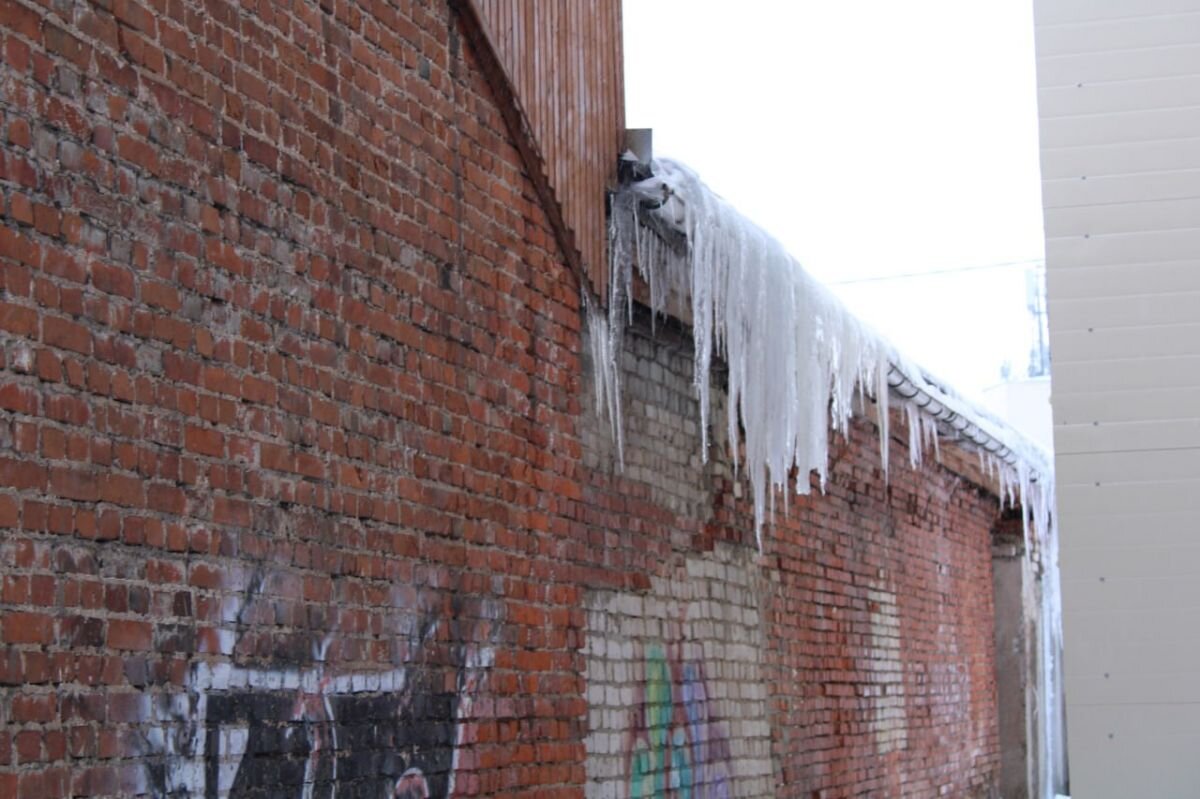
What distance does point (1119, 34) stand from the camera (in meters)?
6.38

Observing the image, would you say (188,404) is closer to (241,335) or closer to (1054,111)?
(241,335)

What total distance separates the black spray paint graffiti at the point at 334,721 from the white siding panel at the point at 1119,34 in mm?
3190

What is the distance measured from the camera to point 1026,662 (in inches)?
651

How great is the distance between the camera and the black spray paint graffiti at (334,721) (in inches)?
142

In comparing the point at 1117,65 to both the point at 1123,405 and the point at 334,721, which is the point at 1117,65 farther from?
the point at 334,721

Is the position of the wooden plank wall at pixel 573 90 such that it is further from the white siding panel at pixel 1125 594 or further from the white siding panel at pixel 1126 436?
the white siding panel at pixel 1125 594

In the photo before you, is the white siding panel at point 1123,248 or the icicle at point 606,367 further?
the icicle at point 606,367

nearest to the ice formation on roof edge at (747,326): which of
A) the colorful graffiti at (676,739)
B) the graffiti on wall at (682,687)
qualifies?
the graffiti on wall at (682,687)

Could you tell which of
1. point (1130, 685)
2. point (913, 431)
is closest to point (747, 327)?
point (1130, 685)

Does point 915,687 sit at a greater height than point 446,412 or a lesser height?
lesser

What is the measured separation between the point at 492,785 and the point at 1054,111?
3361mm

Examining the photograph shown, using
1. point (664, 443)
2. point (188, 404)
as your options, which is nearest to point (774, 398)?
point (664, 443)

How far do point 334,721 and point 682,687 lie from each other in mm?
3300

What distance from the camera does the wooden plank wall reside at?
577 cm
